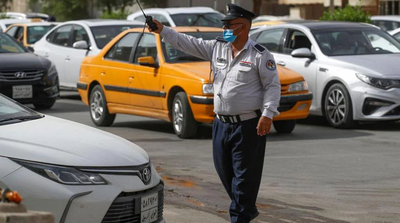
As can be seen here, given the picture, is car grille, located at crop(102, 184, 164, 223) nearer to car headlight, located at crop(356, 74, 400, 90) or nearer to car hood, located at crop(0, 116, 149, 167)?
car hood, located at crop(0, 116, 149, 167)

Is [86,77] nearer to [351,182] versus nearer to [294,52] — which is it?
[294,52]

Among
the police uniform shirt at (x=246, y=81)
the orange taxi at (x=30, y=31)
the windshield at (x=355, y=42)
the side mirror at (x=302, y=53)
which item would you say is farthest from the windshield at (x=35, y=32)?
the police uniform shirt at (x=246, y=81)

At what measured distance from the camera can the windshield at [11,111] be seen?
6807mm

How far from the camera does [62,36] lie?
19500mm

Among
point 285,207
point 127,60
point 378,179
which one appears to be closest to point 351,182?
point 378,179

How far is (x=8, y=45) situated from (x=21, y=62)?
1126 mm

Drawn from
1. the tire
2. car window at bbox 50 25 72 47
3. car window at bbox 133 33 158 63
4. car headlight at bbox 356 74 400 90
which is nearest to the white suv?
car window at bbox 50 25 72 47

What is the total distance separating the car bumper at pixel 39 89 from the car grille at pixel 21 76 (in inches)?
2.2

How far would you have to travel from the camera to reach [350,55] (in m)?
14.3

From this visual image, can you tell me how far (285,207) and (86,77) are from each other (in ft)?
23.2

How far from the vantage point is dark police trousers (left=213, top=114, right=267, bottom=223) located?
6891 mm

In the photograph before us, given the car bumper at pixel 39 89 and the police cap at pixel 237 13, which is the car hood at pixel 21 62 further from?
the police cap at pixel 237 13

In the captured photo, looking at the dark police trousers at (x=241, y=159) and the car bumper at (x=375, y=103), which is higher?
the dark police trousers at (x=241, y=159)

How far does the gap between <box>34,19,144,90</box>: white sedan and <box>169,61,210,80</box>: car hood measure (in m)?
5.09
